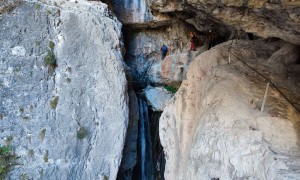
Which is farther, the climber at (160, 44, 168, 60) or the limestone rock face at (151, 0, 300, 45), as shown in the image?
the climber at (160, 44, 168, 60)

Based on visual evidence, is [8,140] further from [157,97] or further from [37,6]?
[157,97]

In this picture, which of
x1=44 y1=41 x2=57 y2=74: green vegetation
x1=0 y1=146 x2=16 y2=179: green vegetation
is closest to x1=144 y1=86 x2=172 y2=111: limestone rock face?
x1=44 y1=41 x2=57 y2=74: green vegetation

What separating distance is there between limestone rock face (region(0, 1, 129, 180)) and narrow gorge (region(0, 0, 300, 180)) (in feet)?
0.10

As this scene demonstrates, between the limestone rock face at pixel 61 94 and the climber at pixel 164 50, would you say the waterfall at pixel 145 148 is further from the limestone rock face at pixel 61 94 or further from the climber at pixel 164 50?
the climber at pixel 164 50

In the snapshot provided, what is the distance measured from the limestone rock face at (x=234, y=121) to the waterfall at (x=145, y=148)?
2.70 m

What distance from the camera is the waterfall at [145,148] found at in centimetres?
998

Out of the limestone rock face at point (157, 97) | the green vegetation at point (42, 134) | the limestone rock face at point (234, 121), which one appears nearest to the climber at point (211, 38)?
the limestone rock face at point (157, 97)

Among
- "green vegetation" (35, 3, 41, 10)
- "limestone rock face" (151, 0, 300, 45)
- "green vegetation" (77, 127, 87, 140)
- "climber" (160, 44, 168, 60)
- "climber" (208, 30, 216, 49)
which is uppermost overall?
"green vegetation" (35, 3, 41, 10)

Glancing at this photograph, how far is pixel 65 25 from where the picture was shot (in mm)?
8750

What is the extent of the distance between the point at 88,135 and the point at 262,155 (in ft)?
19.4

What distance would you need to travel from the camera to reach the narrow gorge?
4516mm

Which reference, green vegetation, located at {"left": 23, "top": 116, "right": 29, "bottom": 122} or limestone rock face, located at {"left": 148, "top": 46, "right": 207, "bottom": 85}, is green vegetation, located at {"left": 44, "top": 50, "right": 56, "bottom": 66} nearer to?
green vegetation, located at {"left": 23, "top": 116, "right": 29, "bottom": 122}

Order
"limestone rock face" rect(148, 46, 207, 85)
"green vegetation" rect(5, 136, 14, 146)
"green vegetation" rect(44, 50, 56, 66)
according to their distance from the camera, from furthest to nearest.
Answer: "limestone rock face" rect(148, 46, 207, 85)
"green vegetation" rect(44, 50, 56, 66)
"green vegetation" rect(5, 136, 14, 146)

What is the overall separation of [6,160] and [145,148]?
15.6ft
